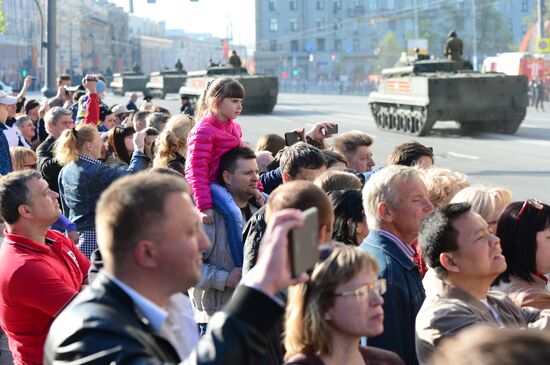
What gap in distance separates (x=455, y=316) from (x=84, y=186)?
4.44 m

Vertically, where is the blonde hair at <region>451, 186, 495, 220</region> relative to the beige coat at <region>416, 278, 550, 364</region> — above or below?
above

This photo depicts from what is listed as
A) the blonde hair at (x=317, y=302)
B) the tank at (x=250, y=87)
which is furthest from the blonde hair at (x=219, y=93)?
the tank at (x=250, y=87)

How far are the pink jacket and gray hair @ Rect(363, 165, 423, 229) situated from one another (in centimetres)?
160

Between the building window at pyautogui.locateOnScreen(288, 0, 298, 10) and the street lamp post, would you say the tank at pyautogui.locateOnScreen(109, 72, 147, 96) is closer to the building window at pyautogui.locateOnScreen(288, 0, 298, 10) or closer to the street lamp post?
the street lamp post

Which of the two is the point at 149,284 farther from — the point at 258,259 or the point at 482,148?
the point at 482,148

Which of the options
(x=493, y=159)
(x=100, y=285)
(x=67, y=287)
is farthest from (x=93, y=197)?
(x=493, y=159)

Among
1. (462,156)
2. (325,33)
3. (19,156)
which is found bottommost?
(462,156)

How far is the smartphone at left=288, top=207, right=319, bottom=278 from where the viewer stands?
2820 millimetres

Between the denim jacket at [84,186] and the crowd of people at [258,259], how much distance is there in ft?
0.04

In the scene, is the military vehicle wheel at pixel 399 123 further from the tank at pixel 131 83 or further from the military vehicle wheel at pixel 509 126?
the tank at pixel 131 83

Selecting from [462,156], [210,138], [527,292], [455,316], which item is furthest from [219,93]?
[462,156]

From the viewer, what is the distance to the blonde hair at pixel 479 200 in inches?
225

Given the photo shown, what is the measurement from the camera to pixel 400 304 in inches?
194

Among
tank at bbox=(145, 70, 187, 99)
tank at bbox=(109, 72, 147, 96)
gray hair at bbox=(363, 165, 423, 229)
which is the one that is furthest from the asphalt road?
tank at bbox=(109, 72, 147, 96)
